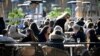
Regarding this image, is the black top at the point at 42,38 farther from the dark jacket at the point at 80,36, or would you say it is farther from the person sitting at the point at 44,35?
the dark jacket at the point at 80,36

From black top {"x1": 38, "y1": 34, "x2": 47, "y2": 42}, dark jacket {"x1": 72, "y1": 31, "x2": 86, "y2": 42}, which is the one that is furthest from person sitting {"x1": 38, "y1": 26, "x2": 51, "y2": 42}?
dark jacket {"x1": 72, "y1": 31, "x2": 86, "y2": 42}

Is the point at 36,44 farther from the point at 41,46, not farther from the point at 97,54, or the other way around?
the point at 97,54

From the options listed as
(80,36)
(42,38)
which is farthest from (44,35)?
(80,36)

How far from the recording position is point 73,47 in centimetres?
888

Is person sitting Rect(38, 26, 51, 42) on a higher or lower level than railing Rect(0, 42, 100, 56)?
lower

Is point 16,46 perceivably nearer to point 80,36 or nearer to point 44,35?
point 44,35

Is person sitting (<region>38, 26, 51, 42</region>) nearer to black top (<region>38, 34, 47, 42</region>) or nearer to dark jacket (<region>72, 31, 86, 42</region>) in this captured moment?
black top (<region>38, 34, 47, 42</region>)

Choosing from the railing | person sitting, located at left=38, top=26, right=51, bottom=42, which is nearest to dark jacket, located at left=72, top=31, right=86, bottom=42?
person sitting, located at left=38, top=26, right=51, bottom=42

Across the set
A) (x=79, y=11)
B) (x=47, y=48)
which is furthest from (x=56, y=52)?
(x=79, y=11)

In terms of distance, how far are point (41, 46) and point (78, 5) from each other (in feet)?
90.0

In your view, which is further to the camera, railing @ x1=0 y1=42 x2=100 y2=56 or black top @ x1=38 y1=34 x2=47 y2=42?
black top @ x1=38 y1=34 x2=47 y2=42

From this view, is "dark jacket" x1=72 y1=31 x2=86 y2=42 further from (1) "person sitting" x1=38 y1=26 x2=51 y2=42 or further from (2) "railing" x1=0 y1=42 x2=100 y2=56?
(2) "railing" x1=0 y1=42 x2=100 y2=56

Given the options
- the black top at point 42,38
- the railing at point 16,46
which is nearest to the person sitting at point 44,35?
the black top at point 42,38

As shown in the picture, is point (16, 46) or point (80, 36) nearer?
point (16, 46)
